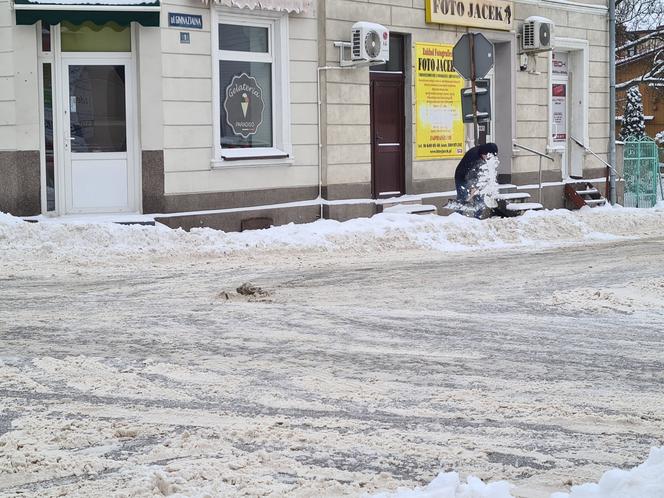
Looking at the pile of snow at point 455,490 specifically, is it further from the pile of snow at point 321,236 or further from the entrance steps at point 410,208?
the entrance steps at point 410,208

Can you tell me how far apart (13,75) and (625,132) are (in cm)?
3378

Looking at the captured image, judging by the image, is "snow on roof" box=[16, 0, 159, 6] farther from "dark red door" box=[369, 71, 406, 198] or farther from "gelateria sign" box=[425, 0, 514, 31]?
"gelateria sign" box=[425, 0, 514, 31]

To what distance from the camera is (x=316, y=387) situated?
6453 mm

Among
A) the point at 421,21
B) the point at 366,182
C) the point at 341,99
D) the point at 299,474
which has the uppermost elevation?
the point at 421,21

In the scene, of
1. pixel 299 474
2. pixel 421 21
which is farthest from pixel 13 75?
pixel 299 474

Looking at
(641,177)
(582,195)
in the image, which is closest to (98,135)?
(582,195)

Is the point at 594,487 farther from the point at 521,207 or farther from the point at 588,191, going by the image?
the point at 588,191

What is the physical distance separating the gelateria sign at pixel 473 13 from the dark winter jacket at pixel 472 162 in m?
2.76

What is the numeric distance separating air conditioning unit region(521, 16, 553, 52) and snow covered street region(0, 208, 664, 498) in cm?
803

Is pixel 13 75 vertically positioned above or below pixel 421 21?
below

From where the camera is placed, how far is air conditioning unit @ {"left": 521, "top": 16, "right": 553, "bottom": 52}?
67.2ft

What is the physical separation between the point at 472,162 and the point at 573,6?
21.8 feet

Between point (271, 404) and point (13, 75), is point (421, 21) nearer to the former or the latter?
point (13, 75)

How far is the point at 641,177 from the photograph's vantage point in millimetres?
24312
